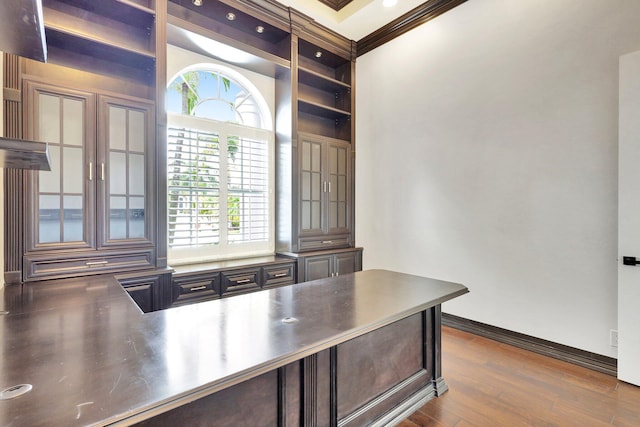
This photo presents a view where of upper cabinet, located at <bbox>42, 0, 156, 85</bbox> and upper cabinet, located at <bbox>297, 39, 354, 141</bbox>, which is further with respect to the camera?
upper cabinet, located at <bbox>297, 39, 354, 141</bbox>

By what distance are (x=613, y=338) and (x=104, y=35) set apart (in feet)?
15.6

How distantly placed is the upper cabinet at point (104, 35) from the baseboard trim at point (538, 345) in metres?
3.82

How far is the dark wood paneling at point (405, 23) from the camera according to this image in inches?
131

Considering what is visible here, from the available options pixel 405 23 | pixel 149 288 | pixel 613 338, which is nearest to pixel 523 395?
pixel 613 338

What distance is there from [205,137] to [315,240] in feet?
5.60

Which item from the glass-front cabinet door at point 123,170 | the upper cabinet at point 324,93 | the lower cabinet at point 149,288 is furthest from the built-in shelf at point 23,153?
the upper cabinet at point 324,93

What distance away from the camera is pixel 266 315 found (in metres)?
1.44

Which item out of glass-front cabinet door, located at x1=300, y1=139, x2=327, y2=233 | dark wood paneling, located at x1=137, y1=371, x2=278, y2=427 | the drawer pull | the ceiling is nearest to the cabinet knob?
dark wood paneling, located at x1=137, y1=371, x2=278, y2=427

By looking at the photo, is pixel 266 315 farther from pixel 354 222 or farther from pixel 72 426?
pixel 354 222

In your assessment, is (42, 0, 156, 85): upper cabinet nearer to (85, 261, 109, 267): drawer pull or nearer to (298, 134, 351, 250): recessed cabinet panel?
(85, 261, 109, 267): drawer pull

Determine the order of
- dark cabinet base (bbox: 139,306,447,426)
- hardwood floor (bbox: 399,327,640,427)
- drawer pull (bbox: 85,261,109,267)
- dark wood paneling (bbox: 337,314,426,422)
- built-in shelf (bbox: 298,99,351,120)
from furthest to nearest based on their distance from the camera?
built-in shelf (bbox: 298,99,351,120)
drawer pull (bbox: 85,261,109,267)
hardwood floor (bbox: 399,327,640,427)
dark wood paneling (bbox: 337,314,426,422)
dark cabinet base (bbox: 139,306,447,426)

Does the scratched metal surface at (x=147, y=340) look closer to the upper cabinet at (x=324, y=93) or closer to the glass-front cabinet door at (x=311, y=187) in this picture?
the glass-front cabinet door at (x=311, y=187)

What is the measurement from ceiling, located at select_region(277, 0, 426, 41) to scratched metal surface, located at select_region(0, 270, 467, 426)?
124 inches

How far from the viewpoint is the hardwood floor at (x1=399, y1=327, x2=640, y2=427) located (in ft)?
6.10
